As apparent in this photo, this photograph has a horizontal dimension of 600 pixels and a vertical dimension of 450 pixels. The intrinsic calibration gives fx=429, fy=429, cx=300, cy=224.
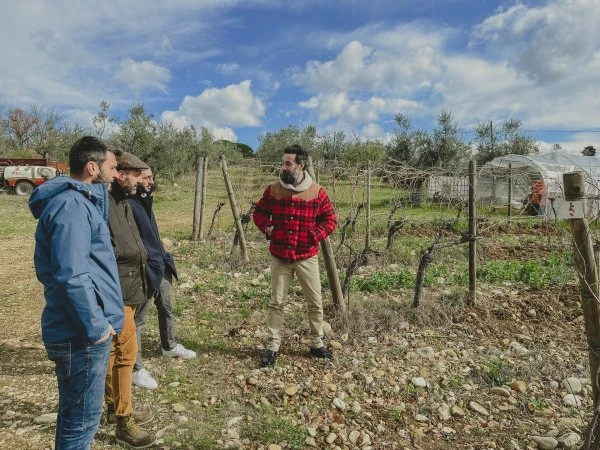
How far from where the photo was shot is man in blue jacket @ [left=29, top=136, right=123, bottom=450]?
1.94m

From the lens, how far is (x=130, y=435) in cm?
286

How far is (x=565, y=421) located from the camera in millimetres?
3150

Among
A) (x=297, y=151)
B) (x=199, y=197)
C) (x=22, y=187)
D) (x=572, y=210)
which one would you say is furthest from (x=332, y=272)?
(x=22, y=187)

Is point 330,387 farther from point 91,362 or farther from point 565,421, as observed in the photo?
point 91,362

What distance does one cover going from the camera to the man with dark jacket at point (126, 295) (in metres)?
2.80

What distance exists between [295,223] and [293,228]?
0.16 feet

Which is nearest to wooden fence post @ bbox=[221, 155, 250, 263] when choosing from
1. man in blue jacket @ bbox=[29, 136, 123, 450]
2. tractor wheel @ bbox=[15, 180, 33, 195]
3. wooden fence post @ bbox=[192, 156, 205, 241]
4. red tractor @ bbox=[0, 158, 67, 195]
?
wooden fence post @ bbox=[192, 156, 205, 241]

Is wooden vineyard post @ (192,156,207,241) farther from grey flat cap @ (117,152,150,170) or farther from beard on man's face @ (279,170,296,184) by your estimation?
grey flat cap @ (117,152,150,170)

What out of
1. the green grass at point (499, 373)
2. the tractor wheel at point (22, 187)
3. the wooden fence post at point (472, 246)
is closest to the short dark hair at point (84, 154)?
the green grass at point (499, 373)

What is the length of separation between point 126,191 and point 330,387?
7.36 ft

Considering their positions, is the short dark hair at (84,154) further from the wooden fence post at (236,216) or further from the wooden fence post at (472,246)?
the wooden fence post at (236,216)

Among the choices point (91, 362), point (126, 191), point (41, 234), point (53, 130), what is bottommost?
point (91, 362)

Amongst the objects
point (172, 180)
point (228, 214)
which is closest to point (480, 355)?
point (228, 214)

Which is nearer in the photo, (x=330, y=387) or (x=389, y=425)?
(x=389, y=425)
